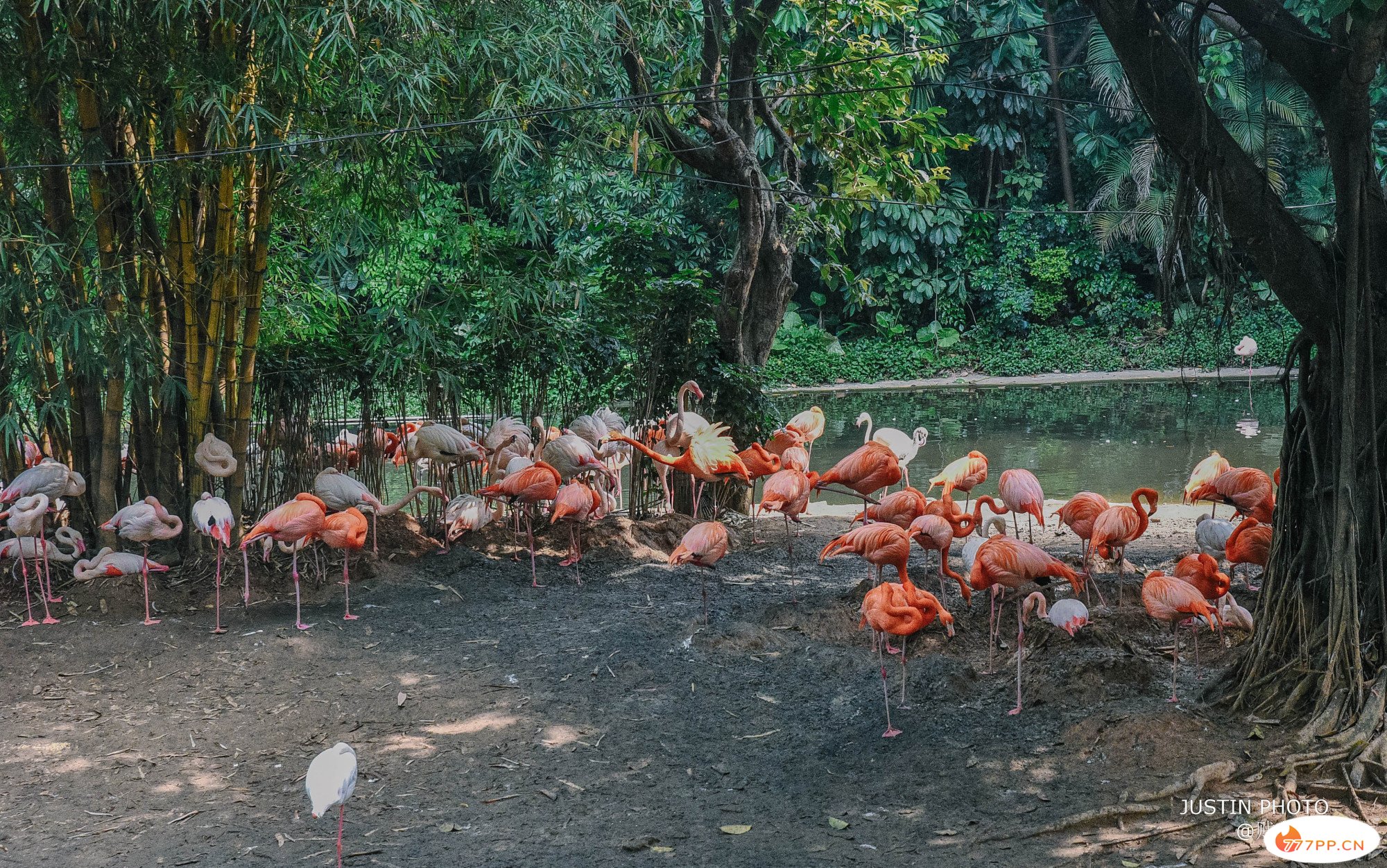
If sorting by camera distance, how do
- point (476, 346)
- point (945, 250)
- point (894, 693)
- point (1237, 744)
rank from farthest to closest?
point (945, 250) < point (476, 346) < point (894, 693) < point (1237, 744)

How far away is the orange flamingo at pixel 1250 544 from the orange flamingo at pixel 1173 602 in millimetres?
960

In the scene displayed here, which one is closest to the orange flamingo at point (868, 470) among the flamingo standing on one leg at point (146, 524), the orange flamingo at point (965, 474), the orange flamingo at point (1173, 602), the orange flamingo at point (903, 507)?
the orange flamingo at point (903, 507)

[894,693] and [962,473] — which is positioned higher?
[962,473]

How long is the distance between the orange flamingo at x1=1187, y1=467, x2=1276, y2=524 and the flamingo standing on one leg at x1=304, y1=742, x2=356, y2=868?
469 cm

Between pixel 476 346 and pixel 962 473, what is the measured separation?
353 centimetres

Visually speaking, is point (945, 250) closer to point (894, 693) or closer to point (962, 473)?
point (962, 473)

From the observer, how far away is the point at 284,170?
6.08 meters

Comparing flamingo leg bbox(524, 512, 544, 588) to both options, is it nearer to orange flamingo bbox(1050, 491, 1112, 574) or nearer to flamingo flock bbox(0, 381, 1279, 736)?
flamingo flock bbox(0, 381, 1279, 736)

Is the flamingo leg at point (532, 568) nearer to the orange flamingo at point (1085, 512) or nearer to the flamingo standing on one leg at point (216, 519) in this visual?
the flamingo standing on one leg at point (216, 519)

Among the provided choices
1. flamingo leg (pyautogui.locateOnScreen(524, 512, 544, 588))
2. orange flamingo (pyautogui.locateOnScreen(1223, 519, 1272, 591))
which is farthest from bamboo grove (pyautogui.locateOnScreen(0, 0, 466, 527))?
orange flamingo (pyautogui.locateOnScreen(1223, 519, 1272, 591))

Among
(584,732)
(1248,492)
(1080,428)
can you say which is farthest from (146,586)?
(1080,428)

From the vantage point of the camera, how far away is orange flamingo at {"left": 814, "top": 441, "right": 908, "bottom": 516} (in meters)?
6.23

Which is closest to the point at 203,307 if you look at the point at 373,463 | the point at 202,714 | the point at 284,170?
the point at 284,170

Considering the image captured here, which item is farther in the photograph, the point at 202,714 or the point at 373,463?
the point at 373,463
